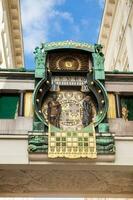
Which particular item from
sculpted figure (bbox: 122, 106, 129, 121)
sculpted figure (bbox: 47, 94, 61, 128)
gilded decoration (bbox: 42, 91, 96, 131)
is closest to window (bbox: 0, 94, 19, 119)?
gilded decoration (bbox: 42, 91, 96, 131)

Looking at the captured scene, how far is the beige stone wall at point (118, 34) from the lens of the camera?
25375 millimetres

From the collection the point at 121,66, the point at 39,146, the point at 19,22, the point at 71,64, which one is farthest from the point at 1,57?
the point at 39,146

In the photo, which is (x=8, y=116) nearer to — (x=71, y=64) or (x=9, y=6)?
(x=71, y=64)

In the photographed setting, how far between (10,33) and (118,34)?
7859mm

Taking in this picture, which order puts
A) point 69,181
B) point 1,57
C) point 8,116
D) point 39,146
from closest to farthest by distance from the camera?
point 39,146
point 8,116
point 69,181
point 1,57

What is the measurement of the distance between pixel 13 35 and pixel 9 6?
2.71m

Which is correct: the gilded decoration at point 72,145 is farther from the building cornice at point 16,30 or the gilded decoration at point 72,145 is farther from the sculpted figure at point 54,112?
the building cornice at point 16,30

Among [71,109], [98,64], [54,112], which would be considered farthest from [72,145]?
[98,64]

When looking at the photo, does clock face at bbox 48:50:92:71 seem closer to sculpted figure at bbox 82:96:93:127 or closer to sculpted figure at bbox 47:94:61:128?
sculpted figure at bbox 82:96:93:127

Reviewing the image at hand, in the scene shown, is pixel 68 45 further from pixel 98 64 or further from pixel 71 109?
pixel 71 109

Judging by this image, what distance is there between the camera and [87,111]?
13.3 metres

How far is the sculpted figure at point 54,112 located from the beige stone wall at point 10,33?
1456cm

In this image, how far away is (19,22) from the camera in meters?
29.9

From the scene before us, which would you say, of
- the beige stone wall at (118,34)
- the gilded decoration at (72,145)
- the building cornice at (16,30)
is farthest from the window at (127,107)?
the building cornice at (16,30)
